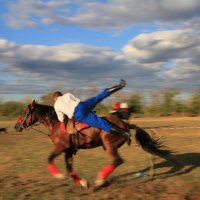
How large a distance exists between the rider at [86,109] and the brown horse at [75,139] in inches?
6.1

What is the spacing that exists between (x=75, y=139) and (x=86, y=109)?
0.75 m

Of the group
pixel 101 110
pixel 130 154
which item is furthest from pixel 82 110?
pixel 101 110

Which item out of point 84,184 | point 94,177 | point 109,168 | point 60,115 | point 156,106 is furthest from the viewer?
point 156,106

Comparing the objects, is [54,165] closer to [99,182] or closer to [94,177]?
[99,182]

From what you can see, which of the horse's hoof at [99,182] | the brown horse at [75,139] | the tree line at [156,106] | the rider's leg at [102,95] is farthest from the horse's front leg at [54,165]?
the tree line at [156,106]

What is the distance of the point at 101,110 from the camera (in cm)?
4672

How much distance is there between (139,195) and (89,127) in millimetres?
1994

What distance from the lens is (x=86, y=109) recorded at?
8.97 m

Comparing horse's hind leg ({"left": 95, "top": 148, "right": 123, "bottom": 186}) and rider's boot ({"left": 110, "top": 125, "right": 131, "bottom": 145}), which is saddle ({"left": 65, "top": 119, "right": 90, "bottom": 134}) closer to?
rider's boot ({"left": 110, "top": 125, "right": 131, "bottom": 145})

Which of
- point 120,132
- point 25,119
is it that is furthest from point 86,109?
point 25,119

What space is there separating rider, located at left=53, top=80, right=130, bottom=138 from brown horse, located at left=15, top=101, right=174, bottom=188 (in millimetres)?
154

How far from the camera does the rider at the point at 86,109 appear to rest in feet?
29.0

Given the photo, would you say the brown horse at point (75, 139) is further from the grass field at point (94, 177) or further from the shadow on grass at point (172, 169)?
the shadow on grass at point (172, 169)

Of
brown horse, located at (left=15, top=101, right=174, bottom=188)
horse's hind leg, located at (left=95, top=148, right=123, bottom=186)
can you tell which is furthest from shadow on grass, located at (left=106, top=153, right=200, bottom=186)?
brown horse, located at (left=15, top=101, right=174, bottom=188)
